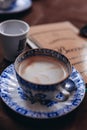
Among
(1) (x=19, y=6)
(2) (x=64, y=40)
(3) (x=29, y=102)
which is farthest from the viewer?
(1) (x=19, y=6)

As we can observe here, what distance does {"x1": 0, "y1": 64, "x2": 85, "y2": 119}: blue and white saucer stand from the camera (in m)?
0.55

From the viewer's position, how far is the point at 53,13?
0.96 meters

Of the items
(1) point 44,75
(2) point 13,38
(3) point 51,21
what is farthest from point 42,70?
(3) point 51,21

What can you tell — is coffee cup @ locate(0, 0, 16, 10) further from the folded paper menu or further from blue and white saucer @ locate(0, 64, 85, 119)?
blue and white saucer @ locate(0, 64, 85, 119)

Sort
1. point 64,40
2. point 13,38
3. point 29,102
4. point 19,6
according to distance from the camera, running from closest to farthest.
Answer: point 29,102 < point 13,38 < point 64,40 < point 19,6

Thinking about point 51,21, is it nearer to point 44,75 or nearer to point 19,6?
point 19,6

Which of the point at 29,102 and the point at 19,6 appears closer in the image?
the point at 29,102

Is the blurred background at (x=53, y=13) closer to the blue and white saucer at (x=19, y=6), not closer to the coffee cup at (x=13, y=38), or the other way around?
the blue and white saucer at (x=19, y=6)

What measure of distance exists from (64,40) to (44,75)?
0.24 meters

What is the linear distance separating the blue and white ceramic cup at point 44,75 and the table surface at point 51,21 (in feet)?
0.15

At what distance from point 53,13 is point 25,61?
15.0 inches

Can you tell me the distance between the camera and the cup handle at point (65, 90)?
1.86 ft

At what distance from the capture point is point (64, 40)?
806 millimetres

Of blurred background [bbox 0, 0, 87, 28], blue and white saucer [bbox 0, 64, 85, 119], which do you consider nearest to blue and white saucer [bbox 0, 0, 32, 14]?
blurred background [bbox 0, 0, 87, 28]
